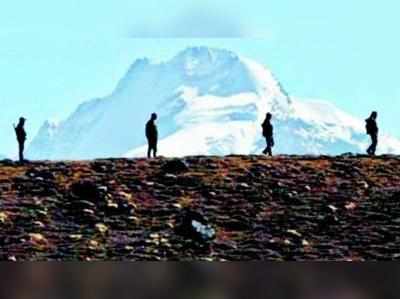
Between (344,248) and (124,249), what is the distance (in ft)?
16.9

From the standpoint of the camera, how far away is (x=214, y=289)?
23.8 metres

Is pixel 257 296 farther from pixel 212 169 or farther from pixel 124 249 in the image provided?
pixel 212 169

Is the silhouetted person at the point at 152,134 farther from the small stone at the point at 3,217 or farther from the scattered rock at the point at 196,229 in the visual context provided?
the small stone at the point at 3,217

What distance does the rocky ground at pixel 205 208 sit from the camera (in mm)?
33531

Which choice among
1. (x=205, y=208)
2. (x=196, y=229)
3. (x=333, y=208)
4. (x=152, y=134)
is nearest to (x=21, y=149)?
(x=152, y=134)

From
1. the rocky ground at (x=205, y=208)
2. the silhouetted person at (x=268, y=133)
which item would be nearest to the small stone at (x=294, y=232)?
the rocky ground at (x=205, y=208)

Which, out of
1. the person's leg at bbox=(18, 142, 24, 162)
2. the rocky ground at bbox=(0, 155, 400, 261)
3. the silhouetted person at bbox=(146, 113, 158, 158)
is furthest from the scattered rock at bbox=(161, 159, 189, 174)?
the person's leg at bbox=(18, 142, 24, 162)

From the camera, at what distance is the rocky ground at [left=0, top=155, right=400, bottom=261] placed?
33.5 m

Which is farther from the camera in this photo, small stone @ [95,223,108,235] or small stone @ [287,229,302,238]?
small stone @ [95,223,108,235]

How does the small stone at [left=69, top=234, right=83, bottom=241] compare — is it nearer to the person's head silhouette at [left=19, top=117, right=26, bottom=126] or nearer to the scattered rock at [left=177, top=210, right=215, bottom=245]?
the scattered rock at [left=177, top=210, right=215, bottom=245]

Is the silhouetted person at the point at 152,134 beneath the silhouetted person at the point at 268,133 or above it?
beneath

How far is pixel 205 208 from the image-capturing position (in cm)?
3650

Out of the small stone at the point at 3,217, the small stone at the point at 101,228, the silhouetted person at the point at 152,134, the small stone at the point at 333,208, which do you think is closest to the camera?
the small stone at the point at 101,228

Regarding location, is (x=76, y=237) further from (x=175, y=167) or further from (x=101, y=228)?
(x=175, y=167)
